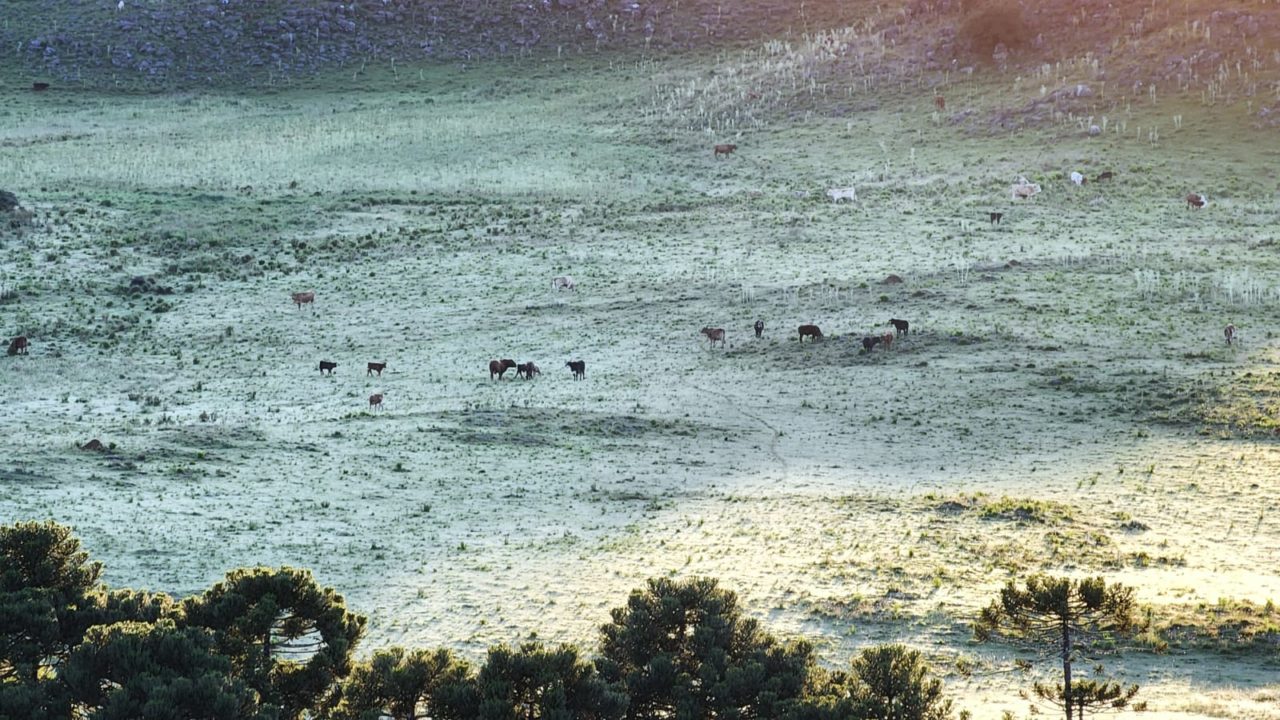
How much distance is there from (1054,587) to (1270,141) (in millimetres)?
62012

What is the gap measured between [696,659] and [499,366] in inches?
1122

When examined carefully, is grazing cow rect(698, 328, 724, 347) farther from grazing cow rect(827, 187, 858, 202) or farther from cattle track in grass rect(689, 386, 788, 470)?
grazing cow rect(827, 187, 858, 202)

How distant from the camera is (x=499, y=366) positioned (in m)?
47.9

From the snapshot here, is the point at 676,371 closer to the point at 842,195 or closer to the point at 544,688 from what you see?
the point at 842,195

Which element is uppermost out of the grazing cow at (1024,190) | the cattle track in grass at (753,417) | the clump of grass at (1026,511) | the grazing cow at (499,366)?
the grazing cow at (1024,190)

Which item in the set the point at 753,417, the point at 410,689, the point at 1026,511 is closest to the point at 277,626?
the point at 410,689

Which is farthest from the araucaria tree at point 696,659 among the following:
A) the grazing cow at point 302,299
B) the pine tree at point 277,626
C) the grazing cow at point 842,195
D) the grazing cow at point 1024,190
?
the grazing cow at point 842,195

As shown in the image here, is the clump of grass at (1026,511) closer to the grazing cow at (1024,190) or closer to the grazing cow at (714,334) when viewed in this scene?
the grazing cow at (714,334)

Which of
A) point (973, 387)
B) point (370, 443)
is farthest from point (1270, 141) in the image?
point (370, 443)

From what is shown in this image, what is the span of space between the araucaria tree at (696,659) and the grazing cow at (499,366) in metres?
27.0

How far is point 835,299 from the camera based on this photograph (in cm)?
5503

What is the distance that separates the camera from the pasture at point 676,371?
102ft

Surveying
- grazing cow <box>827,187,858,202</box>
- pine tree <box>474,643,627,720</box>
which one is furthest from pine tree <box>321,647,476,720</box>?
grazing cow <box>827,187,858,202</box>

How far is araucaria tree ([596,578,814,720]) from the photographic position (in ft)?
63.2
